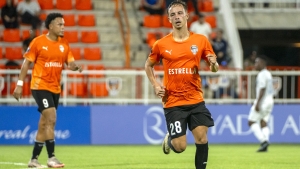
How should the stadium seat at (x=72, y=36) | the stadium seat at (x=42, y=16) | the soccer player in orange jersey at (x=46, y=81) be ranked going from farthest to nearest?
1. the stadium seat at (x=42, y=16)
2. the stadium seat at (x=72, y=36)
3. the soccer player in orange jersey at (x=46, y=81)

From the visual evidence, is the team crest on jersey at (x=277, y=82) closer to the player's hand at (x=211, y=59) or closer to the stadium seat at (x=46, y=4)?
the stadium seat at (x=46, y=4)

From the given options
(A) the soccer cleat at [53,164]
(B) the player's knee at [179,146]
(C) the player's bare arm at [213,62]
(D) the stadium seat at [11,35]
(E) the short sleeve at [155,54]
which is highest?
(D) the stadium seat at [11,35]

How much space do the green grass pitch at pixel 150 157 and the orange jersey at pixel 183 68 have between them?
278 cm

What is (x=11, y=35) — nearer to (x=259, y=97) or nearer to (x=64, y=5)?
(x=64, y=5)

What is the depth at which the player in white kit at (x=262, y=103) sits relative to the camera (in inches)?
669

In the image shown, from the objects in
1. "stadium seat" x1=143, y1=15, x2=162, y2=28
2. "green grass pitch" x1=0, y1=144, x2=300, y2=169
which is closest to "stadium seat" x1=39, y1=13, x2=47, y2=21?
"stadium seat" x1=143, y1=15, x2=162, y2=28

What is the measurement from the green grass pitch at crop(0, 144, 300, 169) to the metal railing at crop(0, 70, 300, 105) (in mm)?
1271

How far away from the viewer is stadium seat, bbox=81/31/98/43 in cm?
2367

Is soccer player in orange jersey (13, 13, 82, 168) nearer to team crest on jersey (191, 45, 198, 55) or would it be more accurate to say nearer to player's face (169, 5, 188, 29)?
player's face (169, 5, 188, 29)

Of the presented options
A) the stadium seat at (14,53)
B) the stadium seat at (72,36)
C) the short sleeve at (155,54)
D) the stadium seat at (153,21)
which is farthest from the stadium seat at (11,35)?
the short sleeve at (155,54)

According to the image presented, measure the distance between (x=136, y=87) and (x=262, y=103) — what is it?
12.0 ft

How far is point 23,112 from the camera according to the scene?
19062mm

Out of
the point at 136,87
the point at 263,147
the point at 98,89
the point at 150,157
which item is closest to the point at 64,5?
the point at 98,89

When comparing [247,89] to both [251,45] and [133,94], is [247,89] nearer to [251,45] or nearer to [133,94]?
[133,94]
